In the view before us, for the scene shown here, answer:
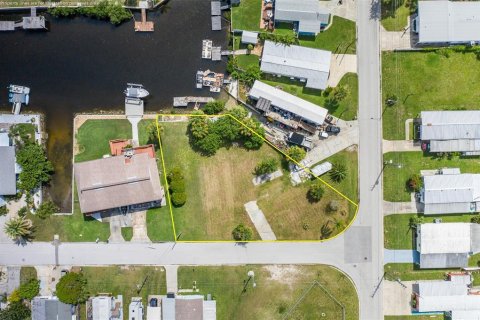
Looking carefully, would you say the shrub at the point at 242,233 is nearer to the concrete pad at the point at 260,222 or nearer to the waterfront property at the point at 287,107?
the concrete pad at the point at 260,222

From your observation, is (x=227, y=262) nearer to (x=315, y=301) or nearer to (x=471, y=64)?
(x=315, y=301)

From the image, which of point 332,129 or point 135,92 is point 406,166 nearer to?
point 332,129

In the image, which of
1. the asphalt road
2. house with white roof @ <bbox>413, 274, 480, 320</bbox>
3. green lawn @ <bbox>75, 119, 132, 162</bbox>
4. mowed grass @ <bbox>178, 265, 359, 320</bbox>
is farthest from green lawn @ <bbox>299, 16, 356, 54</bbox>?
house with white roof @ <bbox>413, 274, 480, 320</bbox>

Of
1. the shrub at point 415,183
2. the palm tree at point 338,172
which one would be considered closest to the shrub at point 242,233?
the palm tree at point 338,172

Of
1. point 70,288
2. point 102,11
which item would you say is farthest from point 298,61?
point 70,288

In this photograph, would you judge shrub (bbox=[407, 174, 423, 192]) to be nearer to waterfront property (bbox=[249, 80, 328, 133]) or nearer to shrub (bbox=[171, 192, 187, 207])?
waterfront property (bbox=[249, 80, 328, 133])
